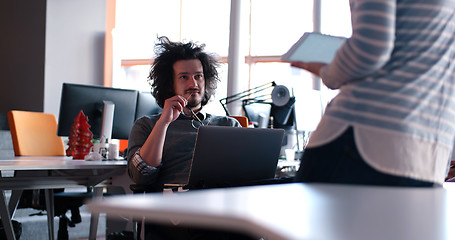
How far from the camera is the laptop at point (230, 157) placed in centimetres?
195

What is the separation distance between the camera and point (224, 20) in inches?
324

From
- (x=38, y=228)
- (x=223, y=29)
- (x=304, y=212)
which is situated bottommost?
(x=38, y=228)

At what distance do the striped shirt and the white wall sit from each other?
591 centimetres

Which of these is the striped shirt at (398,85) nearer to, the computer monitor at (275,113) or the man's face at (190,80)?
the man's face at (190,80)

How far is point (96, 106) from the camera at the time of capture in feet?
10.6

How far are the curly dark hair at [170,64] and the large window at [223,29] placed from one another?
3.42 metres

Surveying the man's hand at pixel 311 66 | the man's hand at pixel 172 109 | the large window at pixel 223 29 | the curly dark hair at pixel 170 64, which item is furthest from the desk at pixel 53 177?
the large window at pixel 223 29

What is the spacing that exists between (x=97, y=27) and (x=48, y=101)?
1.18 meters

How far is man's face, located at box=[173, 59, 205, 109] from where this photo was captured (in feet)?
8.54

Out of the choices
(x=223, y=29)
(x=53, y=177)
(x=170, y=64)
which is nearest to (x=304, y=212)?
(x=170, y=64)

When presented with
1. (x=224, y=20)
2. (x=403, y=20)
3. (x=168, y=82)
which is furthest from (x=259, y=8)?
(x=403, y=20)

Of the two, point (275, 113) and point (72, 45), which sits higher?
point (72, 45)

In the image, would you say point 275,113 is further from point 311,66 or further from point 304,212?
point 304,212

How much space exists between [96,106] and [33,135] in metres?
0.77
